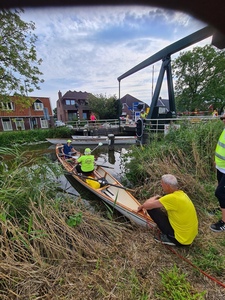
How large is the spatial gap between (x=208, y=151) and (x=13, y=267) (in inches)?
184

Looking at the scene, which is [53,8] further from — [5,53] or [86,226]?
[5,53]

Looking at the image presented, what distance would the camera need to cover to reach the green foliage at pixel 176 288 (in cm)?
134

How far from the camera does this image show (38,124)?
22359 millimetres

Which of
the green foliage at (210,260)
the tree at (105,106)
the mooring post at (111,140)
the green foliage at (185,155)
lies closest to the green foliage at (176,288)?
the green foliage at (210,260)

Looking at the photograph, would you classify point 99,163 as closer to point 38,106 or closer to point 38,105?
point 38,106

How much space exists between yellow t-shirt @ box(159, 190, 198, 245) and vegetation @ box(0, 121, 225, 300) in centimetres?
23

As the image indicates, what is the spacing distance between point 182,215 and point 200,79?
81.0ft

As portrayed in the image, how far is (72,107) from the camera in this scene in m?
30.3

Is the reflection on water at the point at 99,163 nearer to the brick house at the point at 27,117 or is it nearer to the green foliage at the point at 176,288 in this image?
the green foliage at the point at 176,288

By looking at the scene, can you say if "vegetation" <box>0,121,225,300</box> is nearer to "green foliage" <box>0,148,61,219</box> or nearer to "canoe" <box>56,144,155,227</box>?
"green foliage" <box>0,148,61,219</box>

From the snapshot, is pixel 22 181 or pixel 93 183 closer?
pixel 22 181

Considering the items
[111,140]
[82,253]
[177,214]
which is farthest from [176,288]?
[111,140]

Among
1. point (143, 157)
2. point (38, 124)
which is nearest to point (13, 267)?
point (143, 157)

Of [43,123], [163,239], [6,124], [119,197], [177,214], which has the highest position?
[6,124]
